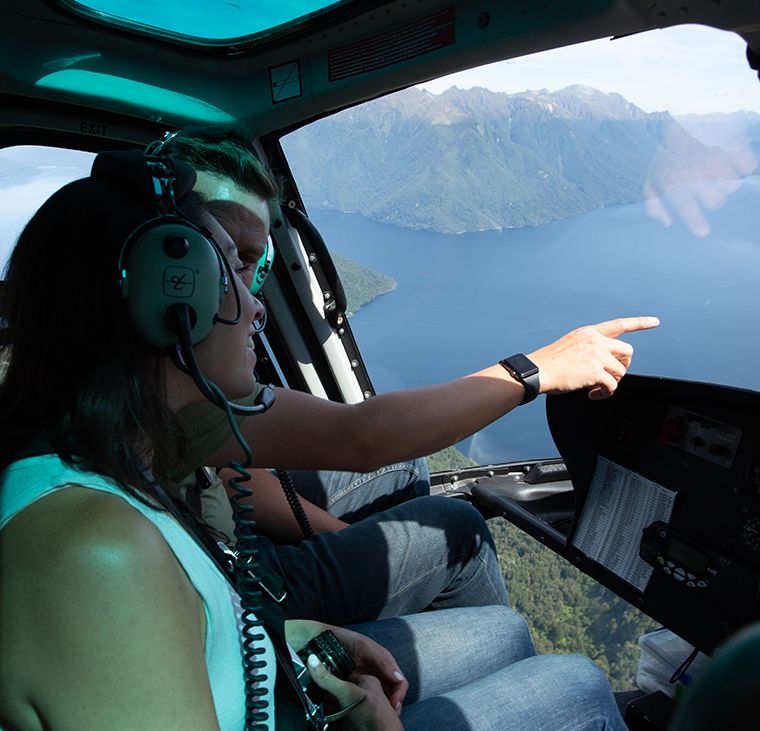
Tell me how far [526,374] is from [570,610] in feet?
3.44

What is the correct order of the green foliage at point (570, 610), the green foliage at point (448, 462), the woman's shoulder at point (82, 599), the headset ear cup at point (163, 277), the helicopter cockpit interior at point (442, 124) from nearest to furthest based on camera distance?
the woman's shoulder at point (82, 599)
the headset ear cup at point (163, 277)
the helicopter cockpit interior at point (442, 124)
the green foliage at point (570, 610)
the green foliage at point (448, 462)

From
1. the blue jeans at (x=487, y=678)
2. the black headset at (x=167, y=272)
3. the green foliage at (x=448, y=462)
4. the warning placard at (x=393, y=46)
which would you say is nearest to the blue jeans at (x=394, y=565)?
the blue jeans at (x=487, y=678)

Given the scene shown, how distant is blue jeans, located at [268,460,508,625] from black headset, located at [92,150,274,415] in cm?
85

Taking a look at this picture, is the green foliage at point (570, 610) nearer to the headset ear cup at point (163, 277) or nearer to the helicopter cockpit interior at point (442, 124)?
the helicopter cockpit interior at point (442, 124)

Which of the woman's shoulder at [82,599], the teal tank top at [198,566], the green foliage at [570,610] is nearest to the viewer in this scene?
the woman's shoulder at [82,599]

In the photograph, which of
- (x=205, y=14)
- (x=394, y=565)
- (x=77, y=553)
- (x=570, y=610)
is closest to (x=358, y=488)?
(x=394, y=565)

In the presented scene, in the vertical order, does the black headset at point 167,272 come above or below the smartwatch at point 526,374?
→ above

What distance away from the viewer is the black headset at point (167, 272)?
88 cm

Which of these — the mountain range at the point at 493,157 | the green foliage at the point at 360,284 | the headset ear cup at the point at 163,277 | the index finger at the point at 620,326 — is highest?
the mountain range at the point at 493,157

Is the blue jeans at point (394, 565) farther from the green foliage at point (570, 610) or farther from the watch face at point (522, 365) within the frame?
the watch face at point (522, 365)

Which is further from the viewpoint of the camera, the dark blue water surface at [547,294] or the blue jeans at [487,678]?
the dark blue water surface at [547,294]

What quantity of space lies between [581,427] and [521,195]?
0.92 meters

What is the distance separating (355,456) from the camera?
1.50 m

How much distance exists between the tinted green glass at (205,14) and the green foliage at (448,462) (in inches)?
60.7
